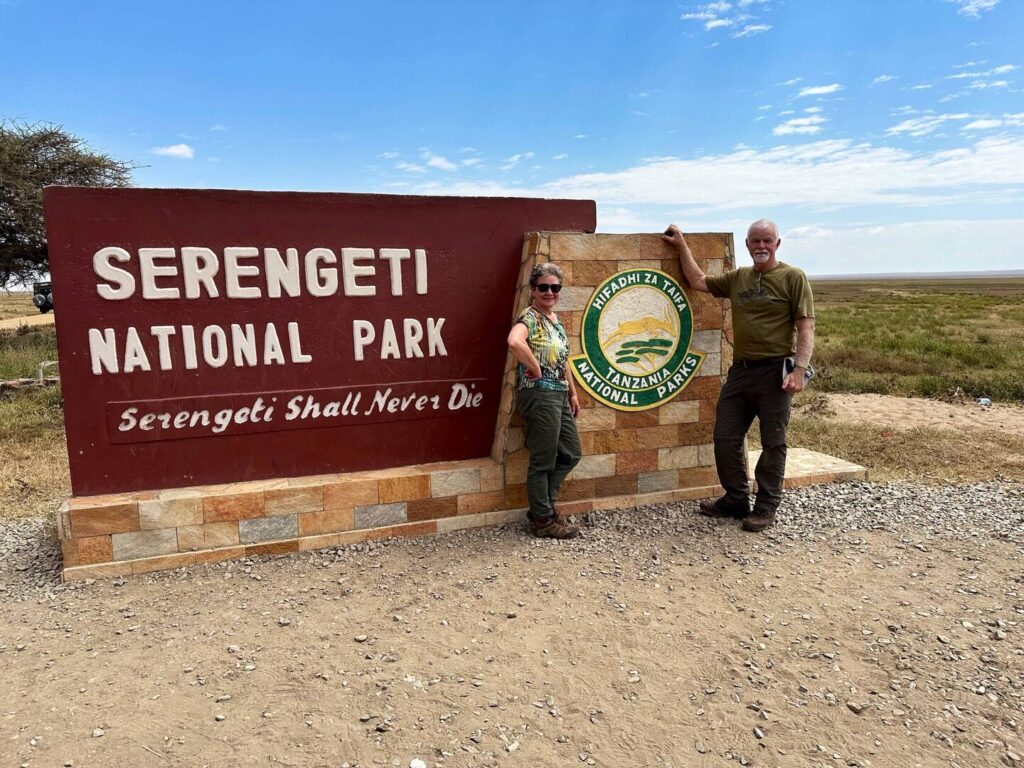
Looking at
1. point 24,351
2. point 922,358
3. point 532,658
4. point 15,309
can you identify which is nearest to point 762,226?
point 532,658

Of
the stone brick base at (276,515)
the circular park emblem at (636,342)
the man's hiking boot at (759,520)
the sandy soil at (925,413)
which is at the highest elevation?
the circular park emblem at (636,342)

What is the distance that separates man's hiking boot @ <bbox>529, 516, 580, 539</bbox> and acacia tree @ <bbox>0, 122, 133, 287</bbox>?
16634mm

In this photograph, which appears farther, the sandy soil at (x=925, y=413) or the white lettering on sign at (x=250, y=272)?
the sandy soil at (x=925, y=413)

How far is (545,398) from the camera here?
4.34 meters

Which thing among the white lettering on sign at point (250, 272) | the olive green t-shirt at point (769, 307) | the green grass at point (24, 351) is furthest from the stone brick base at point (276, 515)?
the green grass at point (24, 351)

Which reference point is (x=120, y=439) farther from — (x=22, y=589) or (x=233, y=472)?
(x=22, y=589)

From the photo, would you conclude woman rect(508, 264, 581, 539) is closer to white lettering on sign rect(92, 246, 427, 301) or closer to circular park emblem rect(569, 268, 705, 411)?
circular park emblem rect(569, 268, 705, 411)

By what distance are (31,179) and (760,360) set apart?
19.6 metres

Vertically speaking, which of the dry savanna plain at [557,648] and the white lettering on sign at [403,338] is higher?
the white lettering on sign at [403,338]

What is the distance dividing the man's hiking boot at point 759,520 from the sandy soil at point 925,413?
5106mm

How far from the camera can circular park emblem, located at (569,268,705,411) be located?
A: 16.0 feet

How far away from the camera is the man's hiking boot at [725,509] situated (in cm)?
502

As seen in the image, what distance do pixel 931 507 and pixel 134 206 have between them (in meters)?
6.13

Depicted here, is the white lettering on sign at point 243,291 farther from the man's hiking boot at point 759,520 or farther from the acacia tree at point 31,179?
the acacia tree at point 31,179
